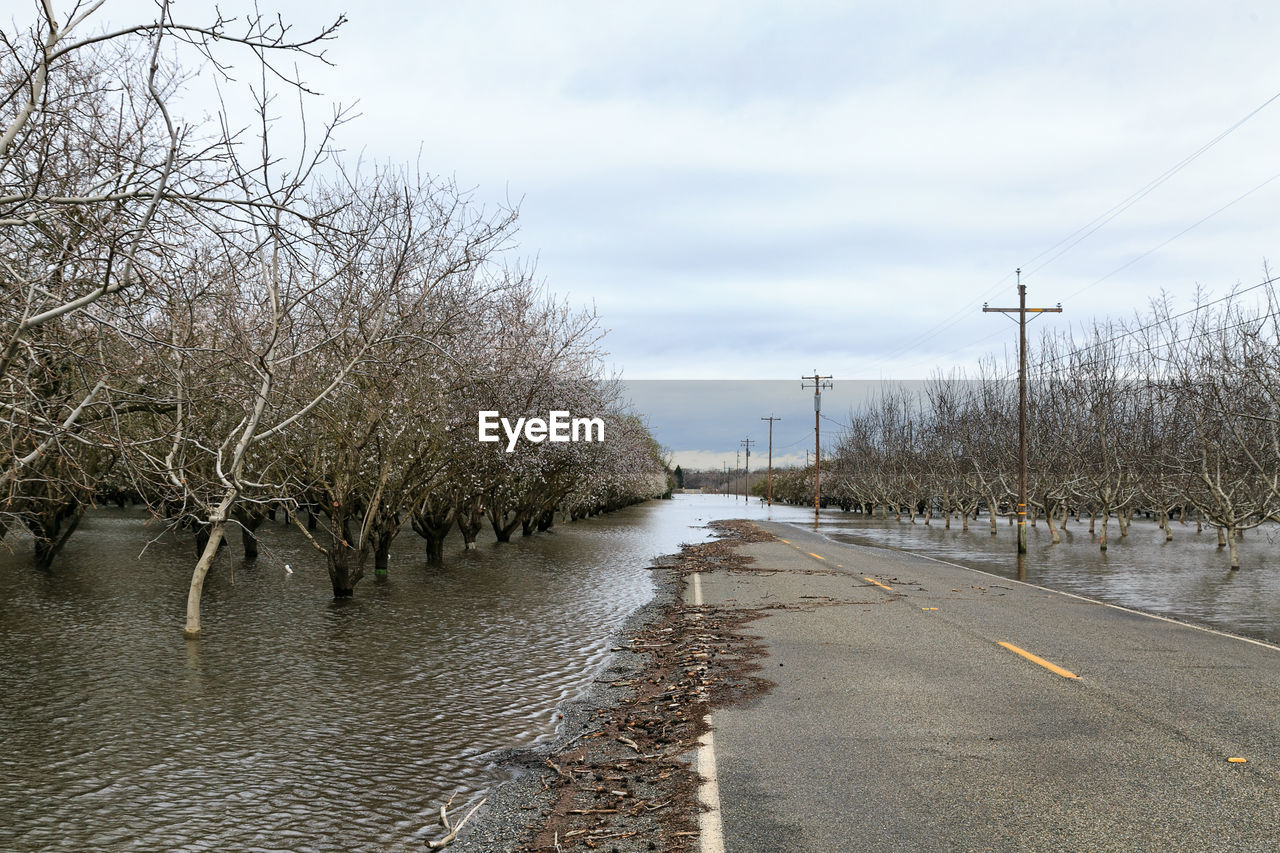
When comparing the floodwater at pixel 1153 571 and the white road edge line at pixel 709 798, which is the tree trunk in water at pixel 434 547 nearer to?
the floodwater at pixel 1153 571

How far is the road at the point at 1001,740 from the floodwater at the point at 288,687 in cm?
209

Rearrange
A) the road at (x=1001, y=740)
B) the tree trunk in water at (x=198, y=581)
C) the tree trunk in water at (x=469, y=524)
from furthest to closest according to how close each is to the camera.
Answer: the tree trunk in water at (x=469, y=524) < the tree trunk in water at (x=198, y=581) < the road at (x=1001, y=740)

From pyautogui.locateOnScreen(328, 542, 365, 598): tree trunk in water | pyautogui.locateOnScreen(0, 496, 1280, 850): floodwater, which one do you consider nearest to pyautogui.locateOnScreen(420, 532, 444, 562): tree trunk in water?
pyautogui.locateOnScreen(0, 496, 1280, 850): floodwater

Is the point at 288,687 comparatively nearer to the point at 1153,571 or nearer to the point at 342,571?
the point at 342,571

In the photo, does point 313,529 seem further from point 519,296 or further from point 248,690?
point 248,690

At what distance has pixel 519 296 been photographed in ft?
85.0

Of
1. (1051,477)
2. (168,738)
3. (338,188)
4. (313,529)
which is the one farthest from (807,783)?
(1051,477)

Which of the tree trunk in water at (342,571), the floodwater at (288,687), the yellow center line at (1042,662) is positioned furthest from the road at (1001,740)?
the tree trunk in water at (342,571)

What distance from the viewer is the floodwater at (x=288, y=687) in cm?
609
